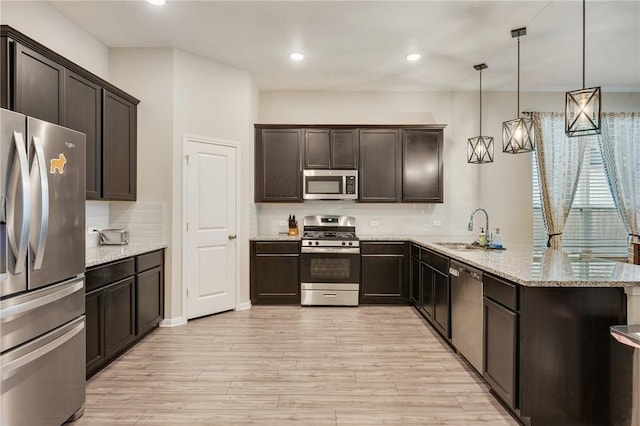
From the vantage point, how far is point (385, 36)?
3820 millimetres

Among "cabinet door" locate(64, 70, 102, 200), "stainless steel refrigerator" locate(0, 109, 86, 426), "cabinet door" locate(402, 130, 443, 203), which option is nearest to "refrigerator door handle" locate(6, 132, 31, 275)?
"stainless steel refrigerator" locate(0, 109, 86, 426)

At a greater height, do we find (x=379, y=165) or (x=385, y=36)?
(x=385, y=36)

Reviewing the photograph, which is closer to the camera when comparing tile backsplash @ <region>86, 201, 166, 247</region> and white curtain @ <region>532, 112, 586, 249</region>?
tile backsplash @ <region>86, 201, 166, 247</region>

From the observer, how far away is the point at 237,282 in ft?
15.5

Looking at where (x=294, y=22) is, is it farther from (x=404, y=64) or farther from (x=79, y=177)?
(x=79, y=177)

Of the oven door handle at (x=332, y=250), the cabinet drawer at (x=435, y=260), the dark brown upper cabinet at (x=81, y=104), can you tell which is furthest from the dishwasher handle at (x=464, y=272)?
the dark brown upper cabinet at (x=81, y=104)

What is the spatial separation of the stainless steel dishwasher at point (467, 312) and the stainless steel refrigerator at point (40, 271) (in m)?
2.73

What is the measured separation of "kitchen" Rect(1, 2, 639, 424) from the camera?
404cm

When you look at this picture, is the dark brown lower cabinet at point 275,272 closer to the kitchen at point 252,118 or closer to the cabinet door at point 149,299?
the kitchen at point 252,118

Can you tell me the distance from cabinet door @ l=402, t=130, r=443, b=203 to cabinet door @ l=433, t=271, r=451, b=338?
1.75 metres

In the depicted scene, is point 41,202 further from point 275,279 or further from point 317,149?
point 317,149

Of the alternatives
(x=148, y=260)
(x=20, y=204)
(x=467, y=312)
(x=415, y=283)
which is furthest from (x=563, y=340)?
(x=148, y=260)

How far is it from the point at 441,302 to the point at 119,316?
298cm

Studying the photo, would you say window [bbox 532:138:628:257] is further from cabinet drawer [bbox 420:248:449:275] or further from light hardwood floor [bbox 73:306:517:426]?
light hardwood floor [bbox 73:306:517:426]
